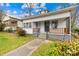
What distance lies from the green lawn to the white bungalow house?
163mm

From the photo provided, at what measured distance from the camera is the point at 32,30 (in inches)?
144

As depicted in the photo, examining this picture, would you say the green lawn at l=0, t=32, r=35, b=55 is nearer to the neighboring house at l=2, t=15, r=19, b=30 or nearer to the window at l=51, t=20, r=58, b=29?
the neighboring house at l=2, t=15, r=19, b=30

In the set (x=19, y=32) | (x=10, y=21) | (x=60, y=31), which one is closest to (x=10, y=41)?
(x=19, y=32)

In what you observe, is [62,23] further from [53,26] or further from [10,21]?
[10,21]

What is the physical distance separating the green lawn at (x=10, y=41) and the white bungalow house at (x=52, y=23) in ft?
0.54

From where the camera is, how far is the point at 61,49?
3.43 meters

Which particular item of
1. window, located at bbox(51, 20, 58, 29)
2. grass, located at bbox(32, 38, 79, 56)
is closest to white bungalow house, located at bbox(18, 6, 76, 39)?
window, located at bbox(51, 20, 58, 29)

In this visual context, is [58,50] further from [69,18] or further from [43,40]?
[69,18]

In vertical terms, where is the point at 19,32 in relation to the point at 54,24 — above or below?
below

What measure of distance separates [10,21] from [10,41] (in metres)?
0.37

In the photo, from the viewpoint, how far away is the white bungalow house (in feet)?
11.3

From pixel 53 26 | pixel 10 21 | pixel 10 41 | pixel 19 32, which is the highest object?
pixel 10 21

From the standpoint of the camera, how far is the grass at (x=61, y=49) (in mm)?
3430

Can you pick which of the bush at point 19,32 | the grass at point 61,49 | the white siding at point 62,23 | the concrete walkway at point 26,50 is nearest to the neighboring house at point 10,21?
the bush at point 19,32
